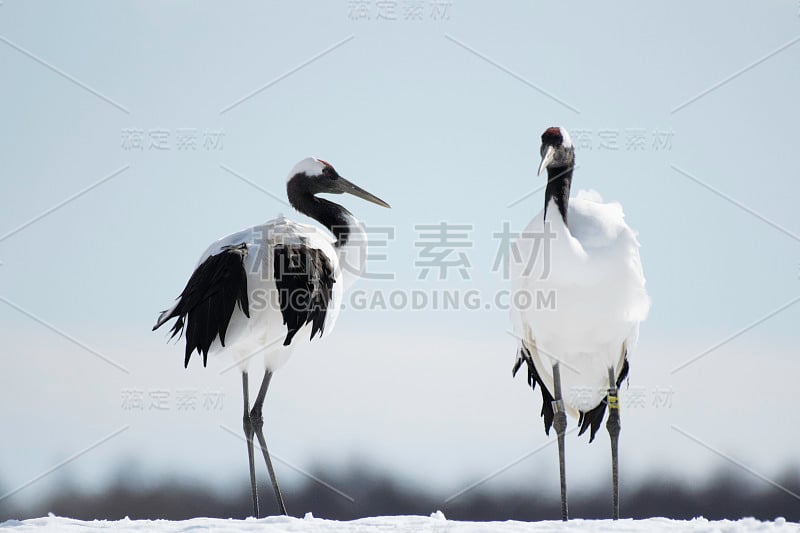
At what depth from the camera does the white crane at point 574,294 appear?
807 cm

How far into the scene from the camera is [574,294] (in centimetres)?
811

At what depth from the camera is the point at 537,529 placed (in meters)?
6.75

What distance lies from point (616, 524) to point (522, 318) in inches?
81.5

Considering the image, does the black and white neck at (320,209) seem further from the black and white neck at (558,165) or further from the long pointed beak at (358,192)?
the black and white neck at (558,165)

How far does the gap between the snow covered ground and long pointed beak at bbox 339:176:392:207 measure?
11.6ft

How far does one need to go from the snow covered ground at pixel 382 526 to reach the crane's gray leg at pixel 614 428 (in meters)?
0.48

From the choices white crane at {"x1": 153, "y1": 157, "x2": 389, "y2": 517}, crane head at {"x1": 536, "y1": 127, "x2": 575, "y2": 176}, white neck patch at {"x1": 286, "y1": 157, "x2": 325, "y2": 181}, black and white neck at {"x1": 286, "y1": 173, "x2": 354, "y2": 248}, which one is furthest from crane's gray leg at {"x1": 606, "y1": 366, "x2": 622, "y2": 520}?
white neck patch at {"x1": 286, "y1": 157, "x2": 325, "y2": 181}

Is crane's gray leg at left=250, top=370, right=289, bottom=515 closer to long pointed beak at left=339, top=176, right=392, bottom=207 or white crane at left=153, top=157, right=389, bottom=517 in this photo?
white crane at left=153, top=157, right=389, bottom=517

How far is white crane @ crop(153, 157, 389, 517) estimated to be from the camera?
26.1 ft

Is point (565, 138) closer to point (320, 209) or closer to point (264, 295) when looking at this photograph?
point (320, 209)

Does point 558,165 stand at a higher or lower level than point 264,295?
higher

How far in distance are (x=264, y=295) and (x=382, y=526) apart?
2.27m

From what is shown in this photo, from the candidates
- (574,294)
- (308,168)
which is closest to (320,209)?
(308,168)

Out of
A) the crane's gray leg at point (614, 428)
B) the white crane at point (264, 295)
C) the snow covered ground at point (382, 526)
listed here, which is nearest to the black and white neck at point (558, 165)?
the crane's gray leg at point (614, 428)
